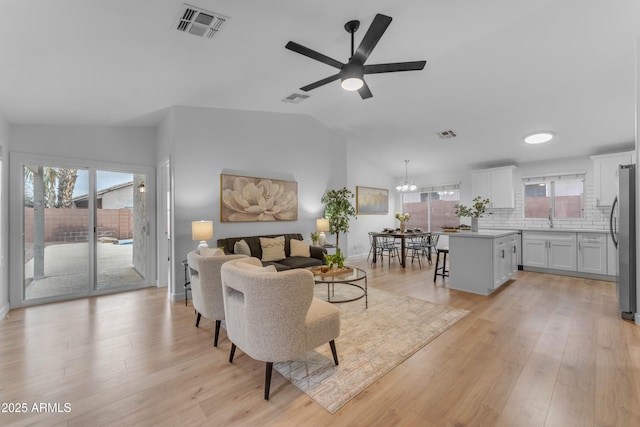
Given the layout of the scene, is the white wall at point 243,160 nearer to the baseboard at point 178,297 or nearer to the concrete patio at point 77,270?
the baseboard at point 178,297

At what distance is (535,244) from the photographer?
18.9ft

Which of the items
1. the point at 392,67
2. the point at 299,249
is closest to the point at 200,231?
the point at 299,249

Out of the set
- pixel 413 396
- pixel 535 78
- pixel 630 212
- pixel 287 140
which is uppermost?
pixel 535 78

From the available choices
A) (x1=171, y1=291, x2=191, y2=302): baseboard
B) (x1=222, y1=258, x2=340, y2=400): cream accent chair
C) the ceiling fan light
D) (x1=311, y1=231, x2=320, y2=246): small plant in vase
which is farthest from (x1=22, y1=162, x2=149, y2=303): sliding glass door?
the ceiling fan light

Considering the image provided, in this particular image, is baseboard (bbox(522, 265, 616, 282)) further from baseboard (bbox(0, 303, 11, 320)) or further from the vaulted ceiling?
baseboard (bbox(0, 303, 11, 320))

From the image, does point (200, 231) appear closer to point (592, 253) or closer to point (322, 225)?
point (322, 225)

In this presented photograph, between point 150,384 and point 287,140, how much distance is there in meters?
4.55

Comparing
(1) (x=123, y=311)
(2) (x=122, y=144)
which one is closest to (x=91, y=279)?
(1) (x=123, y=311)

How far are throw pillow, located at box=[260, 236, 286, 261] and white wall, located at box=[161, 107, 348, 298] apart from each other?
0.38 m

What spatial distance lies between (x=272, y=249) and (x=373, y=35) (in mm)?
3561

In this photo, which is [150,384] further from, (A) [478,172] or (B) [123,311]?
(A) [478,172]

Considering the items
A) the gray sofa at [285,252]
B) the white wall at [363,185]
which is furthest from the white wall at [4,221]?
the white wall at [363,185]

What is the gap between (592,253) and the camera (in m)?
5.11

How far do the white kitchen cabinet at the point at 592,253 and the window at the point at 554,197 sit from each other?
3.31ft
